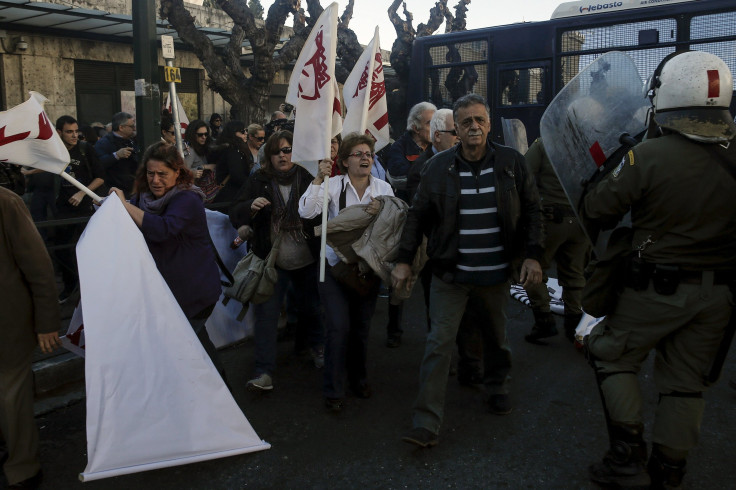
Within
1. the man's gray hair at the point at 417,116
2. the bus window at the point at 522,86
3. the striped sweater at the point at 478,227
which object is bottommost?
the striped sweater at the point at 478,227

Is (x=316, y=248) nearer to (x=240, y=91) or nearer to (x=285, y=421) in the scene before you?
(x=285, y=421)

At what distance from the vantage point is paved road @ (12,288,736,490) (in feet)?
11.3

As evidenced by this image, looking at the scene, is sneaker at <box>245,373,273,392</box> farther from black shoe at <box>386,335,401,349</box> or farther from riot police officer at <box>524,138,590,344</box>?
riot police officer at <box>524,138,590,344</box>

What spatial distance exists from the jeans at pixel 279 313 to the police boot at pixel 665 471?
2.43 meters

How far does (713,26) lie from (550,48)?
1896 mm

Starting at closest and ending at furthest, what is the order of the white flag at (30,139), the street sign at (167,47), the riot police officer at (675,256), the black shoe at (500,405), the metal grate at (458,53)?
the riot police officer at (675,256)
the white flag at (30,139)
the black shoe at (500,405)
the street sign at (167,47)
the metal grate at (458,53)

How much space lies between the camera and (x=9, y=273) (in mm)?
3299

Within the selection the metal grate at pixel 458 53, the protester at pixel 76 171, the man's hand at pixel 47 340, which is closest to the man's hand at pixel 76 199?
the protester at pixel 76 171

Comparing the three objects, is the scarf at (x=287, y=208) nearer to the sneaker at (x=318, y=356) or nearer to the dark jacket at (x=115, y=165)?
the sneaker at (x=318, y=356)

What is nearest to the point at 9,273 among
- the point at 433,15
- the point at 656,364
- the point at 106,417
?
the point at 106,417

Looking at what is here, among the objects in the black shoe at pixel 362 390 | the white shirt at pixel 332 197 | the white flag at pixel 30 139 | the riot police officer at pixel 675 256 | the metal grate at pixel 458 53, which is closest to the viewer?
the riot police officer at pixel 675 256

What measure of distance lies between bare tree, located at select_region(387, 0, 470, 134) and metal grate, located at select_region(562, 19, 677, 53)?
300 centimetres

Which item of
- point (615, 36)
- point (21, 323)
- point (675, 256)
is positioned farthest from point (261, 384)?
point (615, 36)

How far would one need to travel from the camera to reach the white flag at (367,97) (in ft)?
15.2
